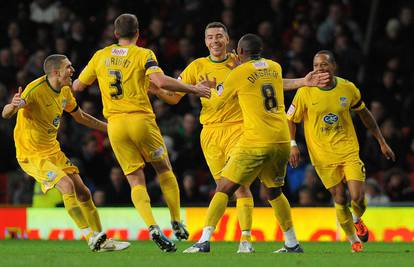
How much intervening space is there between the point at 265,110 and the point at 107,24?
379 inches

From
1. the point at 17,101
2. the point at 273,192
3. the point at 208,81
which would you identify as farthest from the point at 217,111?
the point at 17,101

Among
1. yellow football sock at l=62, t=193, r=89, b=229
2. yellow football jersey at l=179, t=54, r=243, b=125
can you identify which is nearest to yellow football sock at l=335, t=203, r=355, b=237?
yellow football jersey at l=179, t=54, r=243, b=125

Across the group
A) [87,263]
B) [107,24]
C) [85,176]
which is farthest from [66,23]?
[87,263]

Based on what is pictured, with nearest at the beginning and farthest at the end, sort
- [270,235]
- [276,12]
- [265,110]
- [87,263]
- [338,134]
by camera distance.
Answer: [87,263], [265,110], [338,134], [270,235], [276,12]

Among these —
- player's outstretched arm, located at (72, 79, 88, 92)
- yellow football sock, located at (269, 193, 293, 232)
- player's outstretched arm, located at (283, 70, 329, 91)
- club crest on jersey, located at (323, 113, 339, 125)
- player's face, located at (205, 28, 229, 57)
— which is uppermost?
player's face, located at (205, 28, 229, 57)

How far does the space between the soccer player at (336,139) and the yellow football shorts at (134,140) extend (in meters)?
1.84

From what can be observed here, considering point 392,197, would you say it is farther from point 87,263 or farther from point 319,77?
point 87,263

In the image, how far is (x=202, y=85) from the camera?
492 inches

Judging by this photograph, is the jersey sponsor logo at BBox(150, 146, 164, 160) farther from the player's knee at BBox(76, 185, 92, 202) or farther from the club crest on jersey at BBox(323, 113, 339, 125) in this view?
the club crest on jersey at BBox(323, 113, 339, 125)

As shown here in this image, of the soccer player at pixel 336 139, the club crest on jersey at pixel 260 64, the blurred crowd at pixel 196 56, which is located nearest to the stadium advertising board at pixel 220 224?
the blurred crowd at pixel 196 56

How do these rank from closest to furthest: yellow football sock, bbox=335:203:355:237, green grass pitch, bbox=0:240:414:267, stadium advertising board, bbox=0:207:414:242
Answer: green grass pitch, bbox=0:240:414:267 < yellow football sock, bbox=335:203:355:237 < stadium advertising board, bbox=0:207:414:242

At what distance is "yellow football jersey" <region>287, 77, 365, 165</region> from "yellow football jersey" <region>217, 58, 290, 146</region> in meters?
1.40

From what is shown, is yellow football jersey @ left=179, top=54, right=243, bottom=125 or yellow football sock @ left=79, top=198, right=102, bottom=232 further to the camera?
yellow football sock @ left=79, top=198, right=102, bottom=232

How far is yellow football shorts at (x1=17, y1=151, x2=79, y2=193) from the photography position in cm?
1319
